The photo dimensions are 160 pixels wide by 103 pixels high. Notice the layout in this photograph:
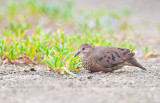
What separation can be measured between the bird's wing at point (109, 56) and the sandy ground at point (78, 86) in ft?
0.60

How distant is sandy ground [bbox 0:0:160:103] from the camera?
3299 mm

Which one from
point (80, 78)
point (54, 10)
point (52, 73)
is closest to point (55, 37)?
point (52, 73)

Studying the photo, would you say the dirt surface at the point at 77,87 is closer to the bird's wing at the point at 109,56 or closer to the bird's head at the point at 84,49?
the bird's wing at the point at 109,56

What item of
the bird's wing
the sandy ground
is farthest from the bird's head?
the sandy ground

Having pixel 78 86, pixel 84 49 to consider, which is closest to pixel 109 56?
pixel 84 49

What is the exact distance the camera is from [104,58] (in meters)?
5.06

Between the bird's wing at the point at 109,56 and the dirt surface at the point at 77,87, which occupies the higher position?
the bird's wing at the point at 109,56

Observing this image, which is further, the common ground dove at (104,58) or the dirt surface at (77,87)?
the common ground dove at (104,58)

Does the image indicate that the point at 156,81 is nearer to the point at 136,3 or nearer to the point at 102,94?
the point at 102,94

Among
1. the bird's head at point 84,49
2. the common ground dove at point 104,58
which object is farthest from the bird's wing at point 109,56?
the bird's head at point 84,49

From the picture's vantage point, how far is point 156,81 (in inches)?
173

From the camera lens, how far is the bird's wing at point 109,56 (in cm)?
506

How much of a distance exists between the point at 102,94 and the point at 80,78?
1.00 meters

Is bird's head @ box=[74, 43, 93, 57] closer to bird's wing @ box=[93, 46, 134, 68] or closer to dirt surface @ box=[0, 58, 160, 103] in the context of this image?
bird's wing @ box=[93, 46, 134, 68]
